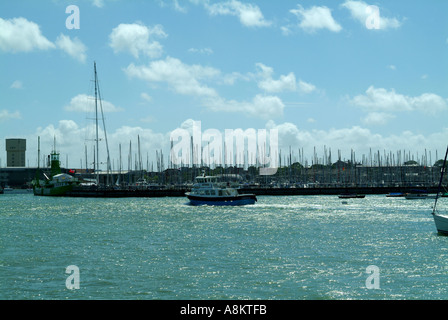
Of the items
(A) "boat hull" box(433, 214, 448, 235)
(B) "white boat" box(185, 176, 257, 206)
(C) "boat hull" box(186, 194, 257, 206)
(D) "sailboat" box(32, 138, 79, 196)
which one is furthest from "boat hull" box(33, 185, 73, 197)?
(A) "boat hull" box(433, 214, 448, 235)

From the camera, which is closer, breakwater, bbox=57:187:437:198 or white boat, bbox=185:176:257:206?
white boat, bbox=185:176:257:206

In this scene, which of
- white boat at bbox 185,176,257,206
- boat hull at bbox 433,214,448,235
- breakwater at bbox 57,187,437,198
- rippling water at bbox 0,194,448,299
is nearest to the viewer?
rippling water at bbox 0,194,448,299

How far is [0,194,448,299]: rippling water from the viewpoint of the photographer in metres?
24.3

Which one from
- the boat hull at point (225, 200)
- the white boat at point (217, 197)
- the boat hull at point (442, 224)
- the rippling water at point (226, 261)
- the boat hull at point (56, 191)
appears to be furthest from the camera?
the boat hull at point (56, 191)

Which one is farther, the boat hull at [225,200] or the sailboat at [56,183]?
the sailboat at [56,183]

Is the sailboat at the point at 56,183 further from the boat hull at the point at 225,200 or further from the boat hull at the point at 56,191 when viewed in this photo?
the boat hull at the point at 225,200

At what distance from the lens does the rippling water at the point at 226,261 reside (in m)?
24.3

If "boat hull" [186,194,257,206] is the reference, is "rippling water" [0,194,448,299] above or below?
below

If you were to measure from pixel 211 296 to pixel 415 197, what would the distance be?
106204 millimetres

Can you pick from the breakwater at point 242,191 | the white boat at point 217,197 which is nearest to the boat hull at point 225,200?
the white boat at point 217,197

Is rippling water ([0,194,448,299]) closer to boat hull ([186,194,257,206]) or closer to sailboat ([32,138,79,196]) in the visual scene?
boat hull ([186,194,257,206])

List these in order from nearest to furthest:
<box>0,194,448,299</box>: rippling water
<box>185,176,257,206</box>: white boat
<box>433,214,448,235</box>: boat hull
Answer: <box>0,194,448,299</box>: rippling water, <box>433,214,448,235</box>: boat hull, <box>185,176,257,206</box>: white boat

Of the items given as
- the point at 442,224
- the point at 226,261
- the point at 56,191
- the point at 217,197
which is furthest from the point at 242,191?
the point at 226,261
